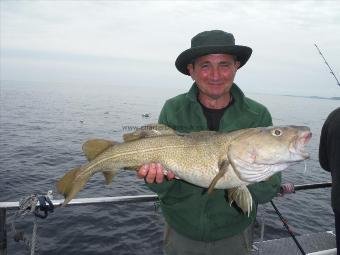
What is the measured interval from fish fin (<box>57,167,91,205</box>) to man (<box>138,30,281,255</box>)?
2.52 feet

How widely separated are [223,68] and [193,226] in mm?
2116

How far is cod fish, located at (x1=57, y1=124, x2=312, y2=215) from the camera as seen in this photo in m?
3.60

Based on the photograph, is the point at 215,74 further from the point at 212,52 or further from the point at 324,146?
the point at 324,146

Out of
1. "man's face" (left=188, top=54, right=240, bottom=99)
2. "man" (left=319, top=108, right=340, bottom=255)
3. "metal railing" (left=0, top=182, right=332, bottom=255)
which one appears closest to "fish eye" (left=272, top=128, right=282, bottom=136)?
"man's face" (left=188, top=54, right=240, bottom=99)

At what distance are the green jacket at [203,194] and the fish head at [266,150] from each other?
51 cm

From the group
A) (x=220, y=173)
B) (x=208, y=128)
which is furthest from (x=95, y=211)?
(x=220, y=173)

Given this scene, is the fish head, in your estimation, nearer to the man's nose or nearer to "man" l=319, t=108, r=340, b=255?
the man's nose

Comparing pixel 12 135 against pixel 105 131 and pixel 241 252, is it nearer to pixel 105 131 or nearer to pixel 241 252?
pixel 105 131

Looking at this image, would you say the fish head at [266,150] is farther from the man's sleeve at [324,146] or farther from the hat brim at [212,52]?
the man's sleeve at [324,146]

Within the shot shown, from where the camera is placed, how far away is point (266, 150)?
3.65 meters

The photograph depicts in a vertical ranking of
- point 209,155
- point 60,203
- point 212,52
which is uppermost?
point 212,52

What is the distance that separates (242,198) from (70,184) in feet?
6.82

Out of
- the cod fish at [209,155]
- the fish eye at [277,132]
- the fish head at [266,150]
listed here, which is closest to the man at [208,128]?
the cod fish at [209,155]

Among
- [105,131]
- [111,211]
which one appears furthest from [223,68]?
[105,131]
